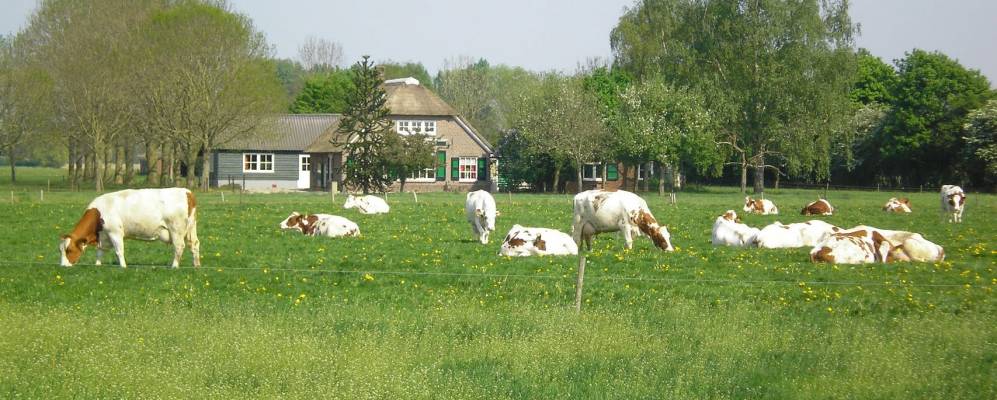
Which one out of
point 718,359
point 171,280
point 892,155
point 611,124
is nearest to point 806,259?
point 718,359

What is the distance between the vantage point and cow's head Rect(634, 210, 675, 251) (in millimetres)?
24172

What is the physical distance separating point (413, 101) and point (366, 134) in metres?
16.3

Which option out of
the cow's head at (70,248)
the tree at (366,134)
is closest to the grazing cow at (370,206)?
the cow's head at (70,248)

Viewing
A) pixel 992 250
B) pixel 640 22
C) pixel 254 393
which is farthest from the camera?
pixel 640 22

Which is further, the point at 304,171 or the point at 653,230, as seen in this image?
the point at 304,171

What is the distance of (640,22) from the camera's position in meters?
90.1

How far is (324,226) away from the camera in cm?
2930

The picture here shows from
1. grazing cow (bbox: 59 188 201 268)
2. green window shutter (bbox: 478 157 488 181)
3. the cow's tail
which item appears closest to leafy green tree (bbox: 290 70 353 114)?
green window shutter (bbox: 478 157 488 181)

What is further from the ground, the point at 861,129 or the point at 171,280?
the point at 861,129

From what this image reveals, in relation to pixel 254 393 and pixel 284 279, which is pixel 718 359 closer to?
pixel 254 393

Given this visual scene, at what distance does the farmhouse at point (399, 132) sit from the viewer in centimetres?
8312

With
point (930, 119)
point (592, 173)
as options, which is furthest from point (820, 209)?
point (592, 173)

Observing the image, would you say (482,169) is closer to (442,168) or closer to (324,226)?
(442,168)

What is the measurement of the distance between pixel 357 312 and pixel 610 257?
7775mm
